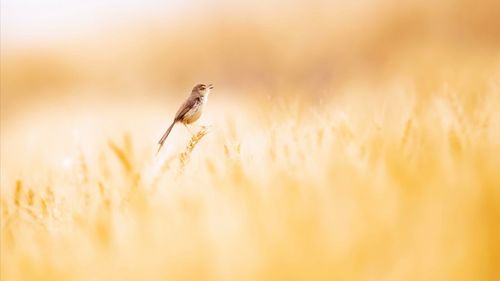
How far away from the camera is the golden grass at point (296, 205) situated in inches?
29.5

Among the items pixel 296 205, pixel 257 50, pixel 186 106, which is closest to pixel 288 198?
pixel 296 205

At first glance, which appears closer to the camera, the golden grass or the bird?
the golden grass

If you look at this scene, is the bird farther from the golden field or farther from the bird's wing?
the golden field

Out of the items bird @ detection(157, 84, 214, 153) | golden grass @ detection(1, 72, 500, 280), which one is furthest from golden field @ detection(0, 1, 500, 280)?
bird @ detection(157, 84, 214, 153)

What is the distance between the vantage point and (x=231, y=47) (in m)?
7.61

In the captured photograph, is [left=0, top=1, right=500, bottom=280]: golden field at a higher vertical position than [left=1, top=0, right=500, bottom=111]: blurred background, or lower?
lower

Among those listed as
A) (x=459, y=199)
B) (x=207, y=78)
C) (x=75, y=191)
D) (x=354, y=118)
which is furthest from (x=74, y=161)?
(x=207, y=78)

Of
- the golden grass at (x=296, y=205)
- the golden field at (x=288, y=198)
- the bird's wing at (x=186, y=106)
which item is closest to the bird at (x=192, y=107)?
the bird's wing at (x=186, y=106)

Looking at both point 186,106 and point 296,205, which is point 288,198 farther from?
point 186,106

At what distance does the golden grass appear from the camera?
29.5 inches

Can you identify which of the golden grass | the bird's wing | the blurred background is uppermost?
the blurred background

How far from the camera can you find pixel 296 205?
87cm

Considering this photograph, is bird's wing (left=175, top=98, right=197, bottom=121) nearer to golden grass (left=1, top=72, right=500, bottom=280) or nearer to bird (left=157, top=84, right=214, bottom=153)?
bird (left=157, top=84, right=214, bottom=153)

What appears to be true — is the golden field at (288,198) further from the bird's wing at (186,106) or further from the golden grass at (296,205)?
Answer: the bird's wing at (186,106)
